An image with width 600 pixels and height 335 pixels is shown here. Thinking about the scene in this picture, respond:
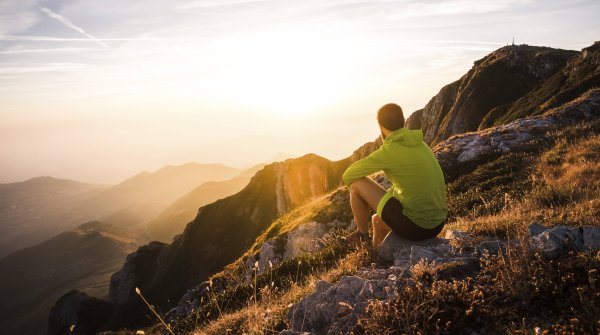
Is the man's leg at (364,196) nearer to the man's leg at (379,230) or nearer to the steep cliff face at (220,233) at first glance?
the man's leg at (379,230)

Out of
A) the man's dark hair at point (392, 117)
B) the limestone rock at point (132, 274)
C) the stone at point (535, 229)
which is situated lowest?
the limestone rock at point (132, 274)

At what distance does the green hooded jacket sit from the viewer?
6691 mm

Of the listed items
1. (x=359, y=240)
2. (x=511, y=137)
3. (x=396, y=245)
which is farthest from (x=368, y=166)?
(x=511, y=137)

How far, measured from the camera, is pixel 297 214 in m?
30.4

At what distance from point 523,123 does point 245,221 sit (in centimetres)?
4881

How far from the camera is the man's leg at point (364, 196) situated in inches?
294

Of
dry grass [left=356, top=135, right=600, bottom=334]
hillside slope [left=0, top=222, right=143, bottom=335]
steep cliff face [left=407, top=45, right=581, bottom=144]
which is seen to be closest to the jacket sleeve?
dry grass [left=356, top=135, right=600, bottom=334]

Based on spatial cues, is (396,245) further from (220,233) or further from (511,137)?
(220,233)

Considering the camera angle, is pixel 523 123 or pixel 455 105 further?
pixel 455 105

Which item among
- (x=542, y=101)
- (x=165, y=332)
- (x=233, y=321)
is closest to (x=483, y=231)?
(x=233, y=321)

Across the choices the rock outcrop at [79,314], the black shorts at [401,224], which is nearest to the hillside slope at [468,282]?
the black shorts at [401,224]

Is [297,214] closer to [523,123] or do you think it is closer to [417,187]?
[523,123]

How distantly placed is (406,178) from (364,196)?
3.68 feet

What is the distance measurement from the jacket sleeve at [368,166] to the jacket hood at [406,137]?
357mm
